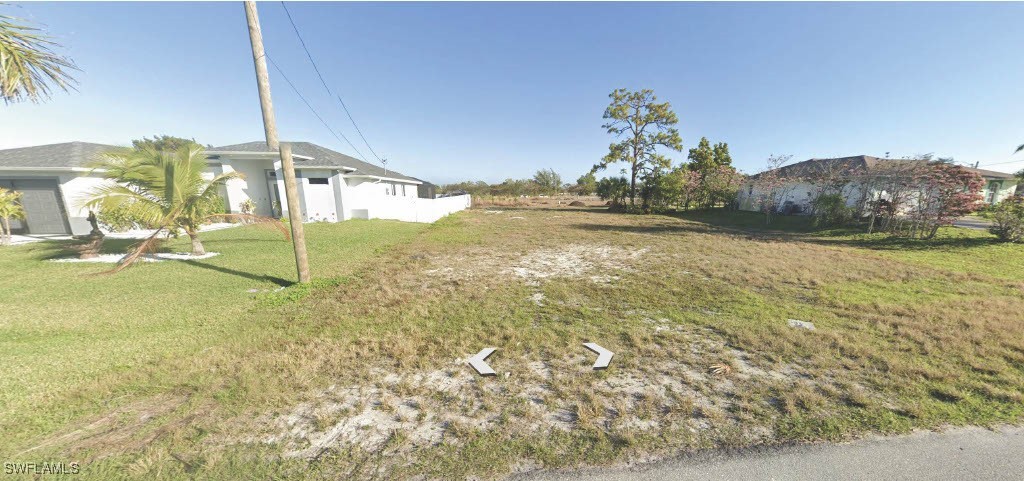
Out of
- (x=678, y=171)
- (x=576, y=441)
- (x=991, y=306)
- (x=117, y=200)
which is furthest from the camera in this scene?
(x=678, y=171)

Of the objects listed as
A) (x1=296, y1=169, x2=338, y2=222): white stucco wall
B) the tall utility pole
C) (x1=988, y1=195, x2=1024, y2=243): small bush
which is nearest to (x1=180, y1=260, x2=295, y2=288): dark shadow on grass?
the tall utility pole

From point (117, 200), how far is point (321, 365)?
7.52 m

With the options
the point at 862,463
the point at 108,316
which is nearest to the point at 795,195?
the point at 862,463

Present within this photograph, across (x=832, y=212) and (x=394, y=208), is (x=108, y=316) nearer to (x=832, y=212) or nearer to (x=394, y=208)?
(x=394, y=208)

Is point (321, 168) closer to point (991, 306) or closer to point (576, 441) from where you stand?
point (576, 441)

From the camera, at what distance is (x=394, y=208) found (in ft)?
59.9

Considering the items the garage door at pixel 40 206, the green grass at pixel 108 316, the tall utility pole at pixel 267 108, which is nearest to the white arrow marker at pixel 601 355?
the green grass at pixel 108 316

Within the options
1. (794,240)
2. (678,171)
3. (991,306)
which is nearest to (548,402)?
(991,306)

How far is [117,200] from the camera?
6.83 m

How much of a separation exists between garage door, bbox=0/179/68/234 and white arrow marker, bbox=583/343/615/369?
19.1 meters

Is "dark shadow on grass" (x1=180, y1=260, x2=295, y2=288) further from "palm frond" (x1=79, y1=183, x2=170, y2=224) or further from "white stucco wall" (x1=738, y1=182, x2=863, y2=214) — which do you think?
"white stucco wall" (x1=738, y1=182, x2=863, y2=214)

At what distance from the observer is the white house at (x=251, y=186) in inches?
448

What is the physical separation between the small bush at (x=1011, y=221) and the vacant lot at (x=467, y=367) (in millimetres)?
4367

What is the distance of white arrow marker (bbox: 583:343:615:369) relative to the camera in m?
3.53
